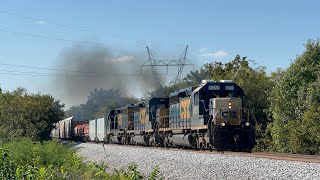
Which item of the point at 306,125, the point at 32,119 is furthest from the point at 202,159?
the point at 32,119

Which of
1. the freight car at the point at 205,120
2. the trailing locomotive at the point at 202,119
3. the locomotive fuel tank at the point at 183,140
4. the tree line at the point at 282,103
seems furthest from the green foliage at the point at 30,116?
the locomotive fuel tank at the point at 183,140

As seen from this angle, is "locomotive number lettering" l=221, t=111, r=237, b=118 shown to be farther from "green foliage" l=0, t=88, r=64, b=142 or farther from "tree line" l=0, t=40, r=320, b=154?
"green foliage" l=0, t=88, r=64, b=142

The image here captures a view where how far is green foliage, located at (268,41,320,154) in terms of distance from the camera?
92.2 feet

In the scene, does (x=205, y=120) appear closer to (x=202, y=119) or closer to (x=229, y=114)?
(x=202, y=119)

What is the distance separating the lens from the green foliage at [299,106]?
2811 centimetres

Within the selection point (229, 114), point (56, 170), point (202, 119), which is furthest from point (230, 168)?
point (202, 119)

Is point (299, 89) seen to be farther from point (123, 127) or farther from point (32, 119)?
point (32, 119)

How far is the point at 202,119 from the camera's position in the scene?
23547 millimetres

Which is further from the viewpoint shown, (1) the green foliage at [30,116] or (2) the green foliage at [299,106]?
(1) the green foliage at [30,116]

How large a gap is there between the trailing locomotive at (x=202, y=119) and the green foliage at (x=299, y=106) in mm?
5863

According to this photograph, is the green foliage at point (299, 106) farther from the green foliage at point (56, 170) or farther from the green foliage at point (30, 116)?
the green foliage at point (30, 116)

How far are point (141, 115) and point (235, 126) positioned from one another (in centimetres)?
1403

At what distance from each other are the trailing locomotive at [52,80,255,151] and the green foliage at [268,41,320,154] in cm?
586

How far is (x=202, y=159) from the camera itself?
17.7 meters
